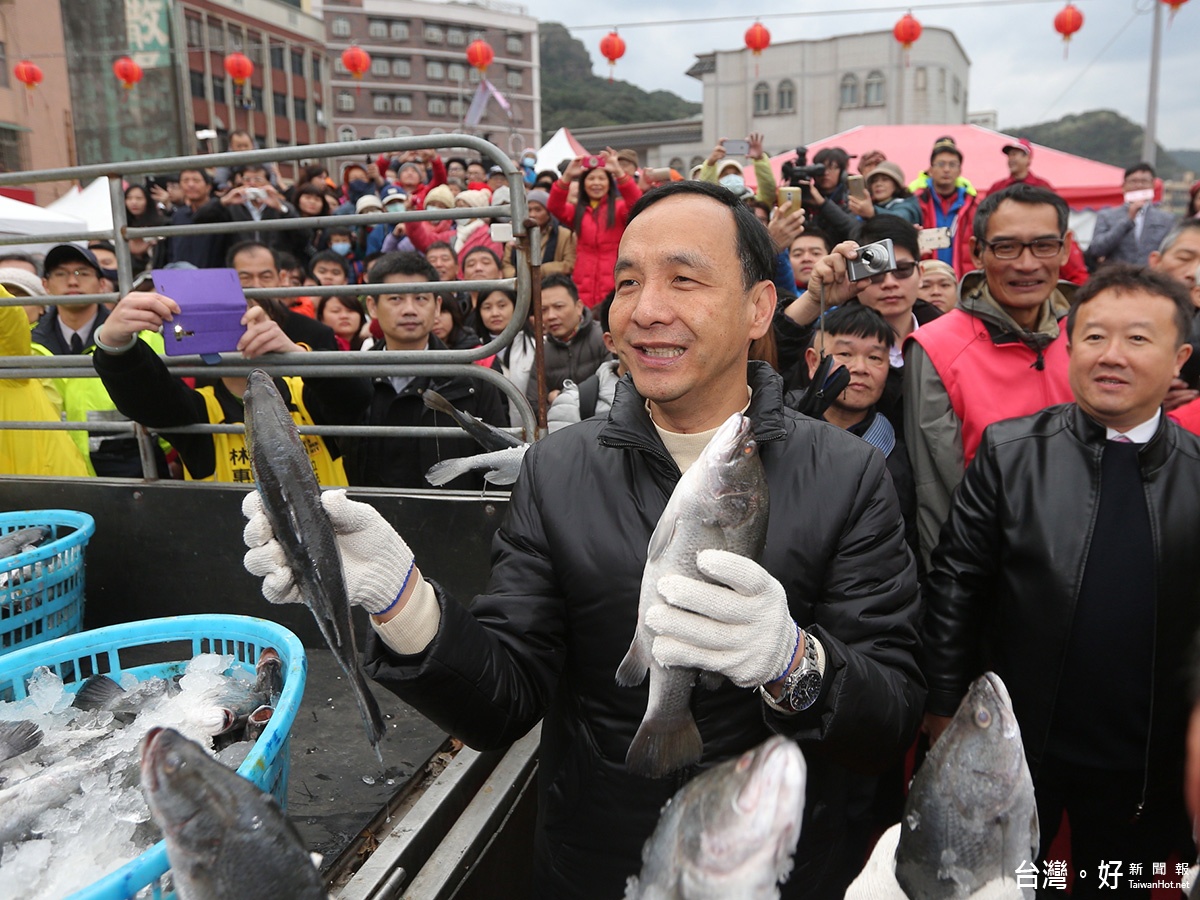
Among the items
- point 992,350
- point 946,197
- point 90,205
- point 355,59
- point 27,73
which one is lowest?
point 992,350

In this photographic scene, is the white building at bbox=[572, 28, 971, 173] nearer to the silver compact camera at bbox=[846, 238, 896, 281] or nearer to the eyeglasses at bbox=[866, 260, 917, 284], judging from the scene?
the eyeglasses at bbox=[866, 260, 917, 284]

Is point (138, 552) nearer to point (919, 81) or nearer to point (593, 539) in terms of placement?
point (593, 539)

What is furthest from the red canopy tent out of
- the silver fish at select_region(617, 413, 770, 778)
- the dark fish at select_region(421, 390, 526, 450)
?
the silver fish at select_region(617, 413, 770, 778)

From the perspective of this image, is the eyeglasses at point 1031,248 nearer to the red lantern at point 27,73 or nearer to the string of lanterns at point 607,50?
the string of lanterns at point 607,50

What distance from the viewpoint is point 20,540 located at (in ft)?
10.1

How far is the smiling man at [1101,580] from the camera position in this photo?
7.84 feet

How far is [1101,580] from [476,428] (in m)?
2.24

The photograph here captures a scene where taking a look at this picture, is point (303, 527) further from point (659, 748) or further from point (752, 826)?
point (752, 826)

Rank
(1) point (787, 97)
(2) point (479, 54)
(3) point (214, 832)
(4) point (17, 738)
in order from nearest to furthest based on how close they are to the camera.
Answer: (3) point (214, 832) → (4) point (17, 738) → (2) point (479, 54) → (1) point (787, 97)

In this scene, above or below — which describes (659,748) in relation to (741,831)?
below

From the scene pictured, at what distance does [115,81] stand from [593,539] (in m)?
21.6

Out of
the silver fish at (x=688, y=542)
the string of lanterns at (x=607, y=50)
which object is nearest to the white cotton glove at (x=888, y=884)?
the silver fish at (x=688, y=542)

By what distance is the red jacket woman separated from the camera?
7.67 m

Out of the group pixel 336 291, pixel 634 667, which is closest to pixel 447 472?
pixel 336 291
